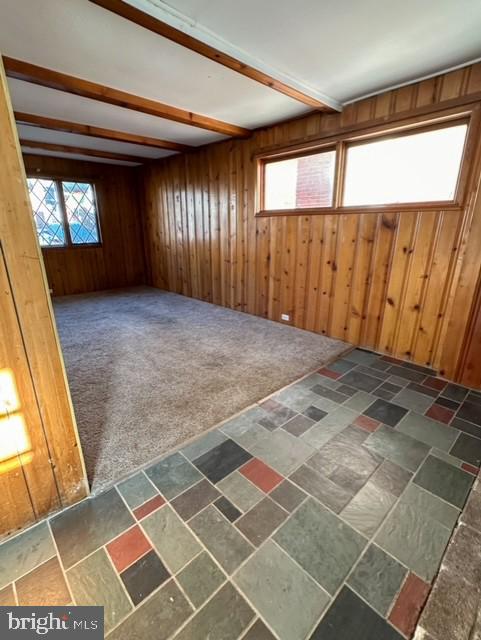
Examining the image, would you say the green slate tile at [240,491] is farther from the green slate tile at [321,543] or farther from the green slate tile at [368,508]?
the green slate tile at [368,508]

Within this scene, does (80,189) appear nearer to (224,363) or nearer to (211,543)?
(224,363)

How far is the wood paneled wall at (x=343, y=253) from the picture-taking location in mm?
2395

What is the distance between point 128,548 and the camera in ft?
3.95

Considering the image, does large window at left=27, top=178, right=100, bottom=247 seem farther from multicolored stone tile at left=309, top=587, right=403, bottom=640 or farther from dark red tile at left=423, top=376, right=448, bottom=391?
multicolored stone tile at left=309, top=587, right=403, bottom=640

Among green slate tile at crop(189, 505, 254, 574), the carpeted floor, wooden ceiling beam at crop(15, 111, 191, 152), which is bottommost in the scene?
green slate tile at crop(189, 505, 254, 574)

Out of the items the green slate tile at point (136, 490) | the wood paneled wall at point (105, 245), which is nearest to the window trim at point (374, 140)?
the green slate tile at point (136, 490)

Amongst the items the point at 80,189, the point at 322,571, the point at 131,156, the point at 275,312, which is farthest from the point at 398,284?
the point at 80,189

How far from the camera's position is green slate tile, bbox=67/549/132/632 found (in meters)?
1.00

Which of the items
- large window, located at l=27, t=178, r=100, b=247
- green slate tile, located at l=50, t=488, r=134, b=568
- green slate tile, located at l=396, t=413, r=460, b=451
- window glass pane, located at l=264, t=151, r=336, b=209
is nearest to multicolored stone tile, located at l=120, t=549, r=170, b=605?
green slate tile, located at l=50, t=488, r=134, b=568

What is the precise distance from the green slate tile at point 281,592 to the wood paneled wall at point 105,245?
5.73 m

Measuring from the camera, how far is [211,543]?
1228 mm

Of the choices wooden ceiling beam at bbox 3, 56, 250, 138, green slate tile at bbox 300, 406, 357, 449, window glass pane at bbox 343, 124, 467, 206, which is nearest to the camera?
green slate tile at bbox 300, 406, 357, 449

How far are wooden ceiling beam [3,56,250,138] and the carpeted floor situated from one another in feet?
7.55

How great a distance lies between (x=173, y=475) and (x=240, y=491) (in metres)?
0.37
